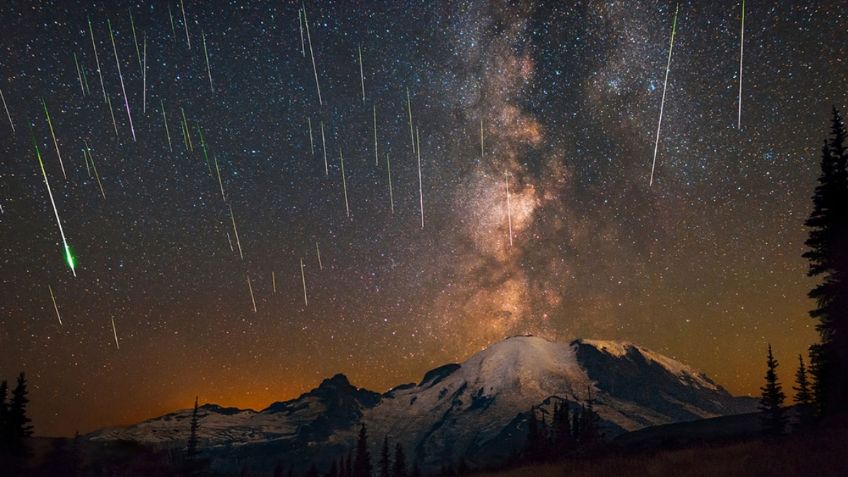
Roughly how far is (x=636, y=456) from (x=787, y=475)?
15.0ft

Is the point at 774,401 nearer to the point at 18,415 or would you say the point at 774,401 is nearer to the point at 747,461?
the point at 747,461

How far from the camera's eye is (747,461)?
10.3 metres

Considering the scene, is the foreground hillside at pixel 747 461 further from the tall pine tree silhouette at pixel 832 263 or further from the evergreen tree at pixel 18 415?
the evergreen tree at pixel 18 415

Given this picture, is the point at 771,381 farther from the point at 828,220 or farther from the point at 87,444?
the point at 87,444

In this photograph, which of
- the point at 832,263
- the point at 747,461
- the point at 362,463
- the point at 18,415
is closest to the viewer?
the point at 747,461

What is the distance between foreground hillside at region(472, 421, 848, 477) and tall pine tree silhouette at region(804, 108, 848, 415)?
7194 mm

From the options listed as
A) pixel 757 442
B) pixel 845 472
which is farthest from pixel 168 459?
pixel 845 472

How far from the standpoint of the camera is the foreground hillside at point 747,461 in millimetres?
9492

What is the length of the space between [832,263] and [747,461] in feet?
46.1

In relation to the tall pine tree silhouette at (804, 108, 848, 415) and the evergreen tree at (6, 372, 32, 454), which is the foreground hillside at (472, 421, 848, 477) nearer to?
the tall pine tree silhouette at (804, 108, 848, 415)

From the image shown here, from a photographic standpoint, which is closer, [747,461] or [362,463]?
[747,461]

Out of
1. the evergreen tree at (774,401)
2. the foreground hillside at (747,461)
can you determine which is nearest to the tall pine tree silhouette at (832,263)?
the foreground hillside at (747,461)

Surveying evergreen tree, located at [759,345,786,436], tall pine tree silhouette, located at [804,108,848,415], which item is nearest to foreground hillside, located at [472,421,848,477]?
tall pine tree silhouette, located at [804,108,848,415]

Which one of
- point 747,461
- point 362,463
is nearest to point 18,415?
point 362,463
